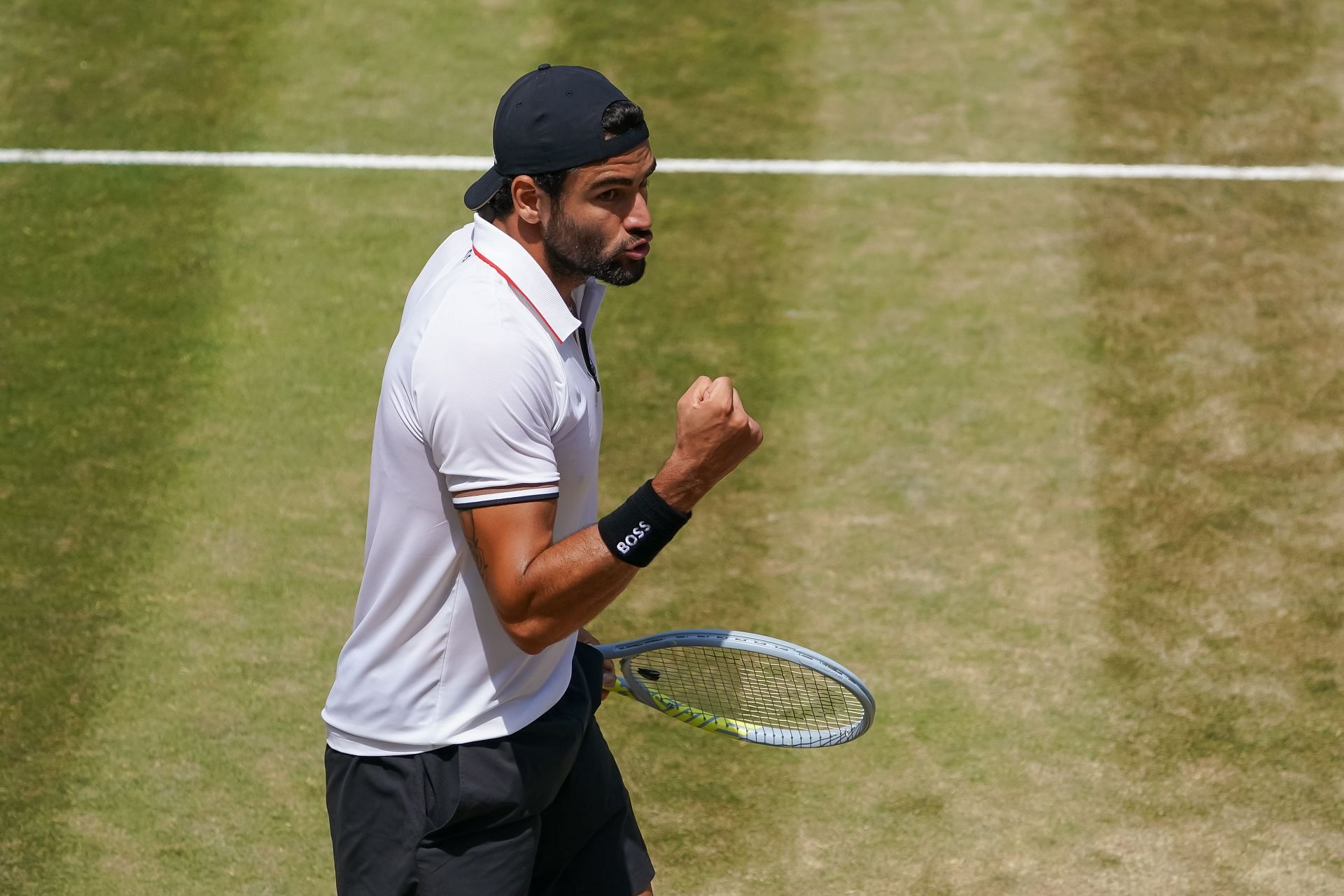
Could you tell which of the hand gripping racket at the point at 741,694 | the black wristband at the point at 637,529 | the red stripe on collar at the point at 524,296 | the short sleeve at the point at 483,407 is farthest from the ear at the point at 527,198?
the hand gripping racket at the point at 741,694

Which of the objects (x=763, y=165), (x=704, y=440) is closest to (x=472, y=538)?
(x=704, y=440)

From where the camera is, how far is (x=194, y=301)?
7.66m

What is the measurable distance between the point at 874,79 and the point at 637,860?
546 cm

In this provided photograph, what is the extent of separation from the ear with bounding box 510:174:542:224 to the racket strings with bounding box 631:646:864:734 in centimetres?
158

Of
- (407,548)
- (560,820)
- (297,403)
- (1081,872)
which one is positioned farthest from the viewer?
(297,403)

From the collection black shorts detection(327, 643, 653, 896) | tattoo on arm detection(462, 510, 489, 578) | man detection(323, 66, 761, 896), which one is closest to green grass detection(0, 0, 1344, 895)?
black shorts detection(327, 643, 653, 896)

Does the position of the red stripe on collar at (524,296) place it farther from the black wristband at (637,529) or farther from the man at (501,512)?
the black wristband at (637,529)

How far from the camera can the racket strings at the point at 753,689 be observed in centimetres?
500

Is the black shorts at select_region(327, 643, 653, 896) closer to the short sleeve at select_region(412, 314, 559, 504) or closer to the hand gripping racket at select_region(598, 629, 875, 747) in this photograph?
the hand gripping racket at select_region(598, 629, 875, 747)

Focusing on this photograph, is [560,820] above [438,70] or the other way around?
the other way around

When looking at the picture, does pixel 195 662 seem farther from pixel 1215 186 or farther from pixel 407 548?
pixel 1215 186

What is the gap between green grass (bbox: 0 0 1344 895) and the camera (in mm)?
5684

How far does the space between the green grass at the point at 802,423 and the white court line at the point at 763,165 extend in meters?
0.09

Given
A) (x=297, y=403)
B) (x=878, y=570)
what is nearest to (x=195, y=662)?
(x=297, y=403)
